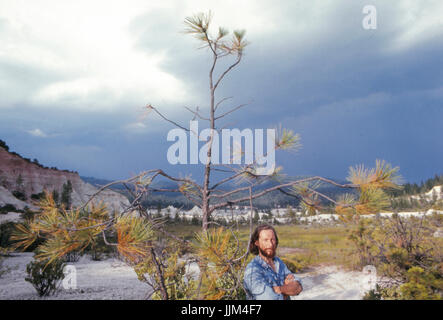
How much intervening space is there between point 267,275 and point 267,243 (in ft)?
0.60

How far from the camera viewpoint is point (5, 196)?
23.7 metres

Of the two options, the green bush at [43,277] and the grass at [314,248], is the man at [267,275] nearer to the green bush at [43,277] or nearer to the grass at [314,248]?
the grass at [314,248]

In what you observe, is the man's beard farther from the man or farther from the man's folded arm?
the man's folded arm

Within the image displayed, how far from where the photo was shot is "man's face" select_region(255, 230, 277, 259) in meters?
1.74

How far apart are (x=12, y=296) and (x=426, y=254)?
309 inches

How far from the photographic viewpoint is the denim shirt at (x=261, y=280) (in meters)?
1.56

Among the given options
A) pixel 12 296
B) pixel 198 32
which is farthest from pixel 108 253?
pixel 198 32

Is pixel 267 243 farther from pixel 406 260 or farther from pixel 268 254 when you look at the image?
pixel 406 260

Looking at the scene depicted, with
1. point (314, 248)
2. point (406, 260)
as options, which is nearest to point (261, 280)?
point (406, 260)

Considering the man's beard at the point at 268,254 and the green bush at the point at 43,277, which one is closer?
the man's beard at the point at 268,254

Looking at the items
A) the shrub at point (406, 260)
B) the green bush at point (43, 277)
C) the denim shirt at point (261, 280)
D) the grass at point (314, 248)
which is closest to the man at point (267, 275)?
the denim shirt at point (261, 280)

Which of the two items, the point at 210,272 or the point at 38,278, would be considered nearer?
the point at 210,272

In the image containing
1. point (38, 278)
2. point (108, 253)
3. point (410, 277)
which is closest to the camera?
point (410, 277)
